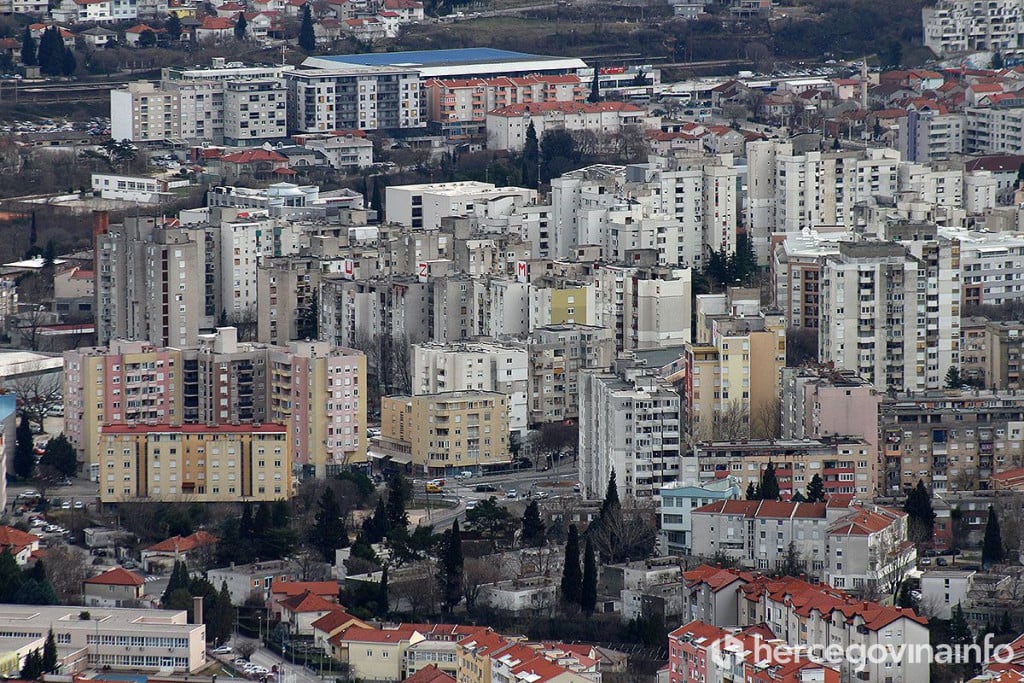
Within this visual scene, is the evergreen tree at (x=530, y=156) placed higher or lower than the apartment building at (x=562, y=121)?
lower

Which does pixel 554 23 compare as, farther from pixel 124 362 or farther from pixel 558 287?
pixel 124 362

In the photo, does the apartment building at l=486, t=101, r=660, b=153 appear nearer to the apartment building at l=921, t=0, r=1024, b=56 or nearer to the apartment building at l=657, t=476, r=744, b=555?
the apartment building at l=921, t=0, r=1024, b=56

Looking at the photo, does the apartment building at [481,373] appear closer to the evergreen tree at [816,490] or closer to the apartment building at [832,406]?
the apartment building at [832,406]

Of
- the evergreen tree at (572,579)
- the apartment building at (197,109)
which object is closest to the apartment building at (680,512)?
the evergreen tree at (572,579)

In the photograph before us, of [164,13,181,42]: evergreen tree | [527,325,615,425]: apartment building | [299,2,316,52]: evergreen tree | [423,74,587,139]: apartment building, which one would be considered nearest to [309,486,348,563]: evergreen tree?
[527,325,615,425]: apartment building

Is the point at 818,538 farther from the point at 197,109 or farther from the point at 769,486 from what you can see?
the point at 197,109

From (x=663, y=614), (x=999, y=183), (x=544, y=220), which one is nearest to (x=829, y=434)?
(x=663, y=614)
